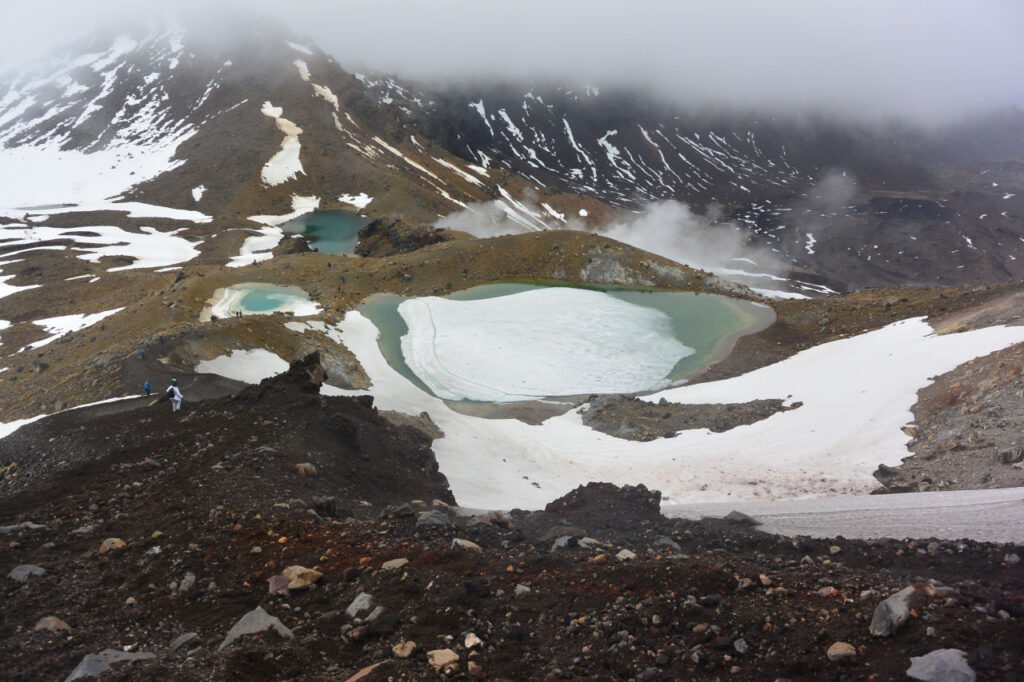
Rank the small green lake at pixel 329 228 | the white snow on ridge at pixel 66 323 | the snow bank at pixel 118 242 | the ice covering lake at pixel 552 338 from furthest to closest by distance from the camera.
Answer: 1. the small green lake at pixel 329 228
2. the snow bank at pixel 118 242
3. the white snow on ridge at pixel 66 323
4. the ice covering lake at pixel 552 338

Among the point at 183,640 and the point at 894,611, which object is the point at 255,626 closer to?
the point at 183,640

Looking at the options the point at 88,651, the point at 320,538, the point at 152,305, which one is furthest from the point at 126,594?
the point at 152,305

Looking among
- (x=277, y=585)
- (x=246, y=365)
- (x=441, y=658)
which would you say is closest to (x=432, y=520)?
(x=277, y=585)

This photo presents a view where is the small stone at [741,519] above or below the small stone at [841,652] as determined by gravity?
below

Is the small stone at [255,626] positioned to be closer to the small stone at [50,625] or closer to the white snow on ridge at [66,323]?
the small stone at [50,625]

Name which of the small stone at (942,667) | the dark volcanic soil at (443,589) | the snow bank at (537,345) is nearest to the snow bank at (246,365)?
the snow bank at (537,345)

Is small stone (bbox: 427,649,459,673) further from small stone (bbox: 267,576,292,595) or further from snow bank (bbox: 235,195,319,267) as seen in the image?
snow bank (bbox: 235,195,319,267)

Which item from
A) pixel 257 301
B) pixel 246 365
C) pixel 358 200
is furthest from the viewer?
pixel 358 200
